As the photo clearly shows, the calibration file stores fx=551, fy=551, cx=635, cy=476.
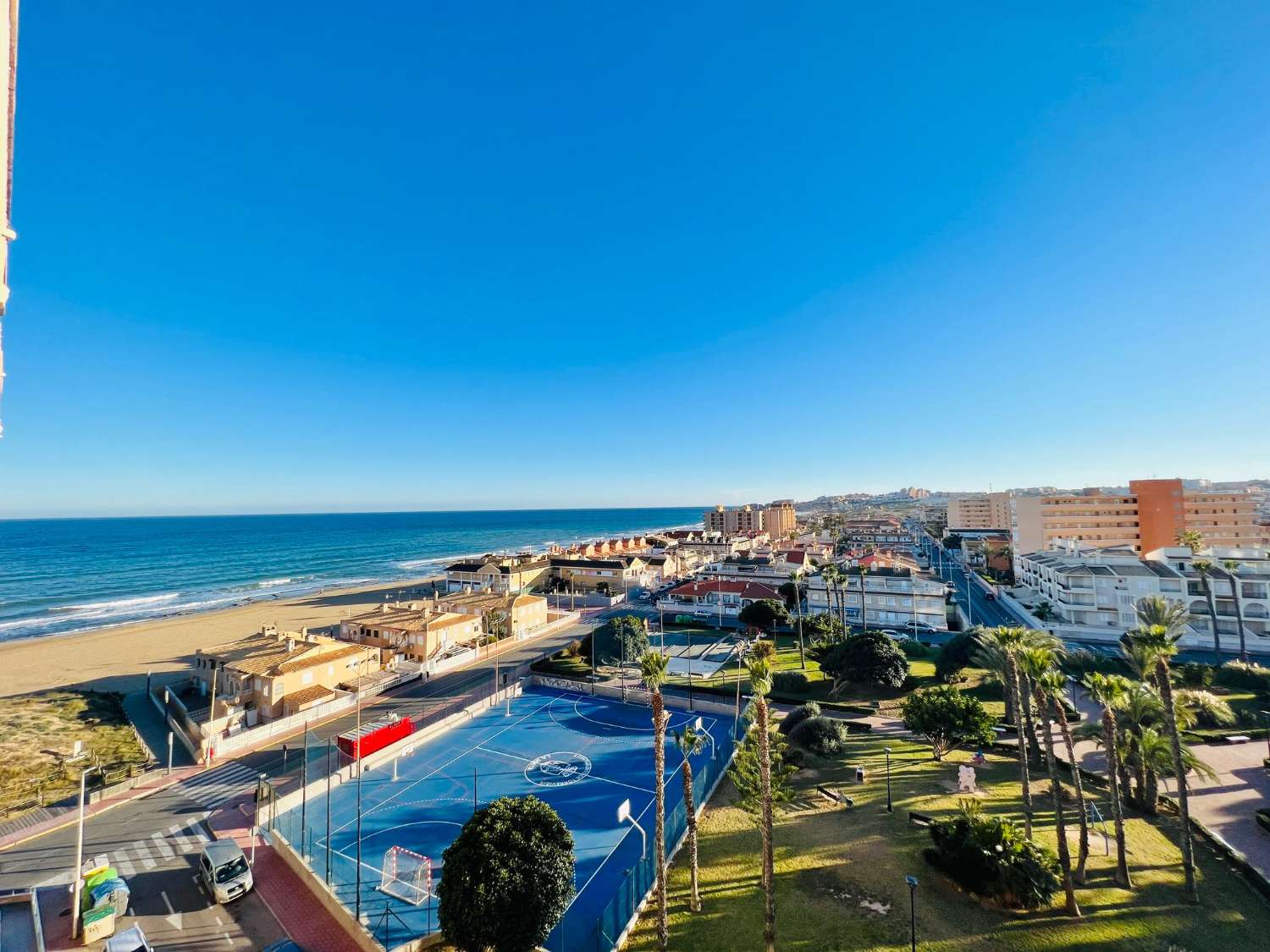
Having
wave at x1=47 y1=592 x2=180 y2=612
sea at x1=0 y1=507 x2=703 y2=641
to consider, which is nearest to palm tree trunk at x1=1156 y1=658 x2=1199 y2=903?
sea at x1=0 y1=507 x2=703 y2=641

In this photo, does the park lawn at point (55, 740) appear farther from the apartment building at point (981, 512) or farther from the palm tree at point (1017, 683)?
the apartment building at point (981, 512)

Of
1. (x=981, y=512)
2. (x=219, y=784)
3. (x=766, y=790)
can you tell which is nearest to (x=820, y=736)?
(x=766, y=790)

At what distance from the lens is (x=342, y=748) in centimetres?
3014

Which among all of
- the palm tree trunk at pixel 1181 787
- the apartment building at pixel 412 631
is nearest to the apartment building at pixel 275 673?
the apartment building at pixel 412 631

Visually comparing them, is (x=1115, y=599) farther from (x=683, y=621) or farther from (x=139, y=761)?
(x=139, y=761)

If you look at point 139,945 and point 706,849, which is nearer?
point 139,945

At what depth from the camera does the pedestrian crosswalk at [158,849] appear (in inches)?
856

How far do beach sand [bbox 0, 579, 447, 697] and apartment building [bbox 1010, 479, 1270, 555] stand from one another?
106 metres

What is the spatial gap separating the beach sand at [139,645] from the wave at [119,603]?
15.0 m

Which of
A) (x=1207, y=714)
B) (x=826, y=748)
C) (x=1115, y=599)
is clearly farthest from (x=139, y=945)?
(x=1115, y=599)

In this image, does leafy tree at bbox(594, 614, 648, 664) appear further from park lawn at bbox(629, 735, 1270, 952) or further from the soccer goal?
the soccer goal

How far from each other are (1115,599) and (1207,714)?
98.2 feet

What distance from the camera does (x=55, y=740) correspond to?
33719mm

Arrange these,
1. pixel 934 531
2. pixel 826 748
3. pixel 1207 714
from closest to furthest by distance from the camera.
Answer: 1. pixel 826 748
2. pixel 1207 714
3. pixel 934 531
